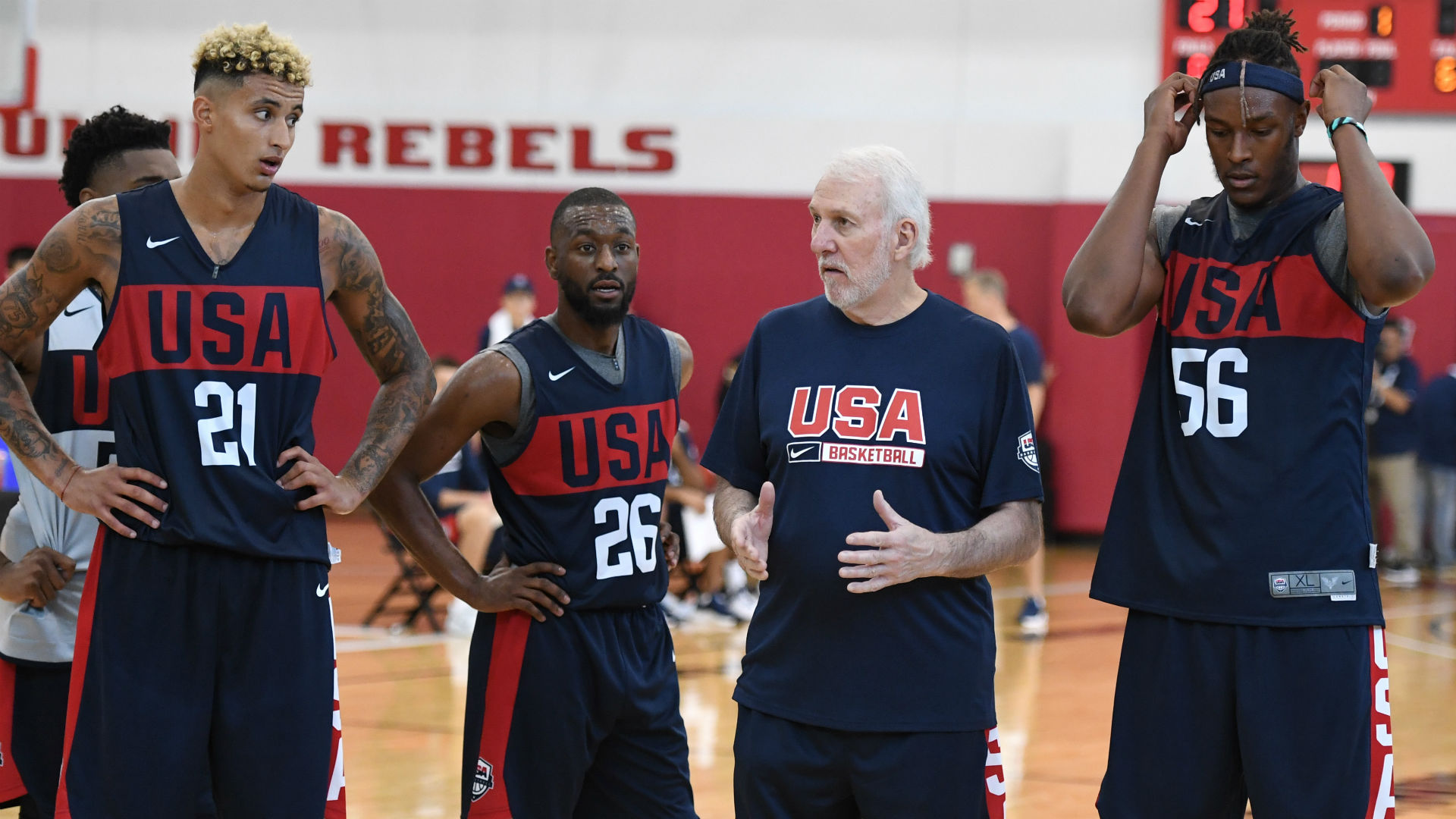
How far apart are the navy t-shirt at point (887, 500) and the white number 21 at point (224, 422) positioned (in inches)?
45.1

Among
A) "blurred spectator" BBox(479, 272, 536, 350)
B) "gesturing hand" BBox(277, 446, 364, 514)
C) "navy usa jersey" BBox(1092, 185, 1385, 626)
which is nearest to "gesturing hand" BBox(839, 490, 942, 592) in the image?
"navy usa jersey" BBox(1092, 185, 1385, 626)

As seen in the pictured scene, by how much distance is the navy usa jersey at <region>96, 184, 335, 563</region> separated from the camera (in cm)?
320

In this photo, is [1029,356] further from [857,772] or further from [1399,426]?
[857,772]

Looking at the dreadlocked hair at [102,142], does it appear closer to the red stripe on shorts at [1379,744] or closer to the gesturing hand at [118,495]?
the gesturing hand at [118,495]

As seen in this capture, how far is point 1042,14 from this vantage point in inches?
571

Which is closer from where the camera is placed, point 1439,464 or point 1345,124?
point 1345,124

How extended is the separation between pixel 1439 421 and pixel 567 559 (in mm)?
10859

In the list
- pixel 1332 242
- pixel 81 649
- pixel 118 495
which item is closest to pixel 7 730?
pixel 81 649

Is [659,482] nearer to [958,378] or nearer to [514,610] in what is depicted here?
[514,610]

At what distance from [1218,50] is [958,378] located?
106 cm

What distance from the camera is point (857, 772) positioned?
2990mm

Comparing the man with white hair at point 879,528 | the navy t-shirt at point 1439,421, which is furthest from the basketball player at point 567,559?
the navy t-shirt at point 1439,421

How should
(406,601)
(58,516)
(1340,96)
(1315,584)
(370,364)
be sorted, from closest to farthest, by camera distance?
(1315,584), (1340,96), (370,364), (58,516), (406,601)

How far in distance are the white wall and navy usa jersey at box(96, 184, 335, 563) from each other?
11.3 meters
